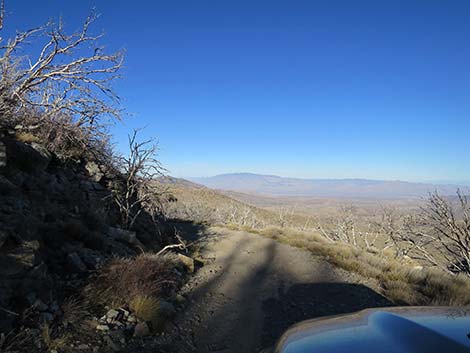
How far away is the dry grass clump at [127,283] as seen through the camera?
5.53 meters

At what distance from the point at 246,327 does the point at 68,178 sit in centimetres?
649

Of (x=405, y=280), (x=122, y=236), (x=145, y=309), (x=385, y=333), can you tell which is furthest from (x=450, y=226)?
(x=385, y=333)

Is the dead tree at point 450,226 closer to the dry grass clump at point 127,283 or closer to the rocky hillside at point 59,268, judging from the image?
the rocky hillside at point 59,268

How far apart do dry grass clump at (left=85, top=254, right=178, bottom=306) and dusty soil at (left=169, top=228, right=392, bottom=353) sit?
0.71 metres

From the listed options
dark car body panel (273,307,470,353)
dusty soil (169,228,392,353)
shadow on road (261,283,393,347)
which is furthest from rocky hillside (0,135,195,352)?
dark car body panel (273,307,470,353)

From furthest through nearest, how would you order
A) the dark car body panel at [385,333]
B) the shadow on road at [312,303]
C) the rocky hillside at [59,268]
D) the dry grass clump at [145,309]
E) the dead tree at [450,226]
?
the dead tree at [450,226] → the shadow on road at [312,303] → the dry grass clump at [145,309] → the rocky hillside at [59,268] → the dark car body panel at [385,333]

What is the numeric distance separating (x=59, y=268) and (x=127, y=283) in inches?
43.3

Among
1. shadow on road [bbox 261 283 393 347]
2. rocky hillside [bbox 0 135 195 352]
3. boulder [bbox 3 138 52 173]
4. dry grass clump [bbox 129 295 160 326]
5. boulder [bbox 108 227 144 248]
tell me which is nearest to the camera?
rocky hillside [bbox 0 135 195 352]

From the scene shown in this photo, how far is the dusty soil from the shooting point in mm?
5914

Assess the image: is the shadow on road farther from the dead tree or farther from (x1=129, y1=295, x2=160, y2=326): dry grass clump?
the dead tree

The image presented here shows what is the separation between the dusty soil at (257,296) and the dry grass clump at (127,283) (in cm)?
71

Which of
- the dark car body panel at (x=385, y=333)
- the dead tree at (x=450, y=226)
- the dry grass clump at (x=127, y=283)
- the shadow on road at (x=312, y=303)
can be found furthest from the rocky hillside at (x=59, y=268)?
the dead tree at (x=450, y=226)

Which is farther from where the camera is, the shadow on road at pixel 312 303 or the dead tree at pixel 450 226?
the dead tree at pixel 450 226

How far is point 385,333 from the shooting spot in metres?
2.53
